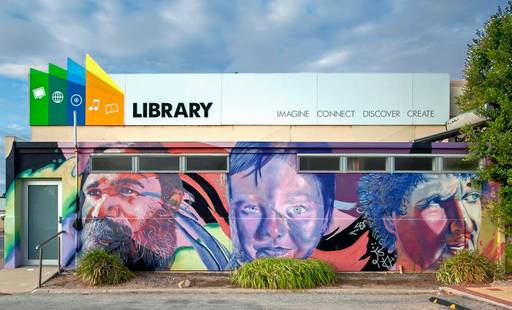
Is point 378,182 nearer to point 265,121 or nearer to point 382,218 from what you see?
point 382,218

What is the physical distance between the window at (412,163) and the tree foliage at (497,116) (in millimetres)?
993

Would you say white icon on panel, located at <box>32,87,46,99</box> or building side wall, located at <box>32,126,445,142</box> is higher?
white icon on panel, located at <box>32,87,46,99</box>

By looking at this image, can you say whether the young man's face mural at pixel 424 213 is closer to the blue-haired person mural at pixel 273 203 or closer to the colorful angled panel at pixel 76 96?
the blue-haired person mural at pixel 273 203

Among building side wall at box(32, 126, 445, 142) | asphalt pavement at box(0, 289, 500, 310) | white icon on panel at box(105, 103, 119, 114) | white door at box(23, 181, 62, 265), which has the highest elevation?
white icon on panel at box(105, 103, 119, 114)

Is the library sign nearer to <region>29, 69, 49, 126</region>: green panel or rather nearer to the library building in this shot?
<region>29, 69, 49, 126</region>: green panel

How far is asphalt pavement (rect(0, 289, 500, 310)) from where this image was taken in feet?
25.7

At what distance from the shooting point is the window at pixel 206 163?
10859 millimetres

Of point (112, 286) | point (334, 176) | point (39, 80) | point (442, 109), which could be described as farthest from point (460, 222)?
point (39, 80)

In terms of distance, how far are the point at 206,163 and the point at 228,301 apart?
3.71m

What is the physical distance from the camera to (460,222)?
425 inches

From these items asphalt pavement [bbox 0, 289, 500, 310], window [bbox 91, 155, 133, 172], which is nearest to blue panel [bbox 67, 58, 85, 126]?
window [bbox 91, 155, 133, 172]

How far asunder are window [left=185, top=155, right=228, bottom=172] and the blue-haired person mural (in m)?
0.22

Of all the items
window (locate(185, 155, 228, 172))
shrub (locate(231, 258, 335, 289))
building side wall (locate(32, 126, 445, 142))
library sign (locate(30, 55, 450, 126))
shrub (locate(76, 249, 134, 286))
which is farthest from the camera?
building side wall (locate(32, 126, 445, 142))

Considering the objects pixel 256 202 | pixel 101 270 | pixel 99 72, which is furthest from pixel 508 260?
pixel 99 72
